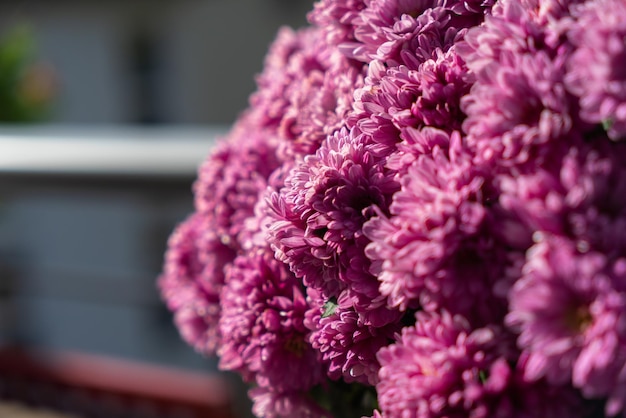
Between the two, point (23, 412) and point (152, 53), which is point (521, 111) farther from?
point (152, 53)

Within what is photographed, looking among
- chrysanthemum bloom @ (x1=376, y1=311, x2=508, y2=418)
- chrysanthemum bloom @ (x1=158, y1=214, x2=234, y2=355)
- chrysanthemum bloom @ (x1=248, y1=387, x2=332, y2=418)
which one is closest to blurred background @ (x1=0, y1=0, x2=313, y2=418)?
chrysanthemum bloom @ (x1=158, y1=214, x2=234, y2=355)

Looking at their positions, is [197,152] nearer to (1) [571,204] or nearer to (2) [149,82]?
(1) [571,204]

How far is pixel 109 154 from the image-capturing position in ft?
3.74

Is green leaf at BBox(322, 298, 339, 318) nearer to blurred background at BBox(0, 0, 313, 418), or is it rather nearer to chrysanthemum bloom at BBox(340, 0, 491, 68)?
chrysanthemum bloom at BBox(340, 0, 491, 68)

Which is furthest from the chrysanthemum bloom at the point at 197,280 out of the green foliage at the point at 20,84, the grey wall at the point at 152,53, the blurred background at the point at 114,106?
the grey wall at the point at 152,53

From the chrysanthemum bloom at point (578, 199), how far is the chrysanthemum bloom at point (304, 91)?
202mm

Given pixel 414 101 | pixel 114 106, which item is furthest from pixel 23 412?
pixel 114 106

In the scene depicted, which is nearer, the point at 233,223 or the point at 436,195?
the point at 436,195

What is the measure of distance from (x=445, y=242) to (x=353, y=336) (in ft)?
0.43

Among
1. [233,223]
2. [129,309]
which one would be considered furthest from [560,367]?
[129,309]

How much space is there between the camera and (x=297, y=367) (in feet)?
2.15

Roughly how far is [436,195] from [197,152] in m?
0.69

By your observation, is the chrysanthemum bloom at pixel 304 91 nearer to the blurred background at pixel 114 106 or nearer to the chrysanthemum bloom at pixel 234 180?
the chrysanthemum bloom at pixel 234 180

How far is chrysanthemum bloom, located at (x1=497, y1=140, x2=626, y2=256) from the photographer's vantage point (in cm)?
42
